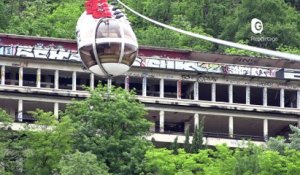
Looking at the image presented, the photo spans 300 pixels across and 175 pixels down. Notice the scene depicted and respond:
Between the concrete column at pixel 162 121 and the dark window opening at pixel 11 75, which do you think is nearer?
the concrete column at pixel 162 121

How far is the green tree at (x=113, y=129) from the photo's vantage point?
74250 millimetres

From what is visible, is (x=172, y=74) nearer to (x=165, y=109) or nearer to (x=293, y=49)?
(x=165, y=109)

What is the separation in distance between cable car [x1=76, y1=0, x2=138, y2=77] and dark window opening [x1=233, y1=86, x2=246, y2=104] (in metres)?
48.9

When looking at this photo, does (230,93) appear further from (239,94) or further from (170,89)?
(170,89)

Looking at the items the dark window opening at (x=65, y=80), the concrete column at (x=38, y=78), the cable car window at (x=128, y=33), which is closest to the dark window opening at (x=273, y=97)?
the dark window opening at (x=65, y=80)

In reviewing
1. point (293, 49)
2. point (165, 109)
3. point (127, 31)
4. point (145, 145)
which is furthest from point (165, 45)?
point (127, 31)

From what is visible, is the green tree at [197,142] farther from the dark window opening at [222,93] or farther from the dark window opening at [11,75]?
the dark window opening at [11,75]

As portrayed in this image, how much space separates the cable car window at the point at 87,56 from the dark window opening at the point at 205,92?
162 feet

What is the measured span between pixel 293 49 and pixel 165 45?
1120 cm

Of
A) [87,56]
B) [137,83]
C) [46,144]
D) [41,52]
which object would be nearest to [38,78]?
[41,52]

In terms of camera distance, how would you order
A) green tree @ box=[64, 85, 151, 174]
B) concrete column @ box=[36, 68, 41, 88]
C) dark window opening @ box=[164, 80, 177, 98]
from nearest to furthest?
green tree @ box=[64, 85, 151, 174] → concrete column @ box=[36, 68, 41, 88] → dark window opening @ box=[164, 80, 177, 98]

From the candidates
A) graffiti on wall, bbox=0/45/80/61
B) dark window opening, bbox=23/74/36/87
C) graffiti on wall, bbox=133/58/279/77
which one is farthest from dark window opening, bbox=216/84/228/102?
dark window opening, bbox=23/74/36/87

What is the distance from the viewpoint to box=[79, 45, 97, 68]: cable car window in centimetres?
4856

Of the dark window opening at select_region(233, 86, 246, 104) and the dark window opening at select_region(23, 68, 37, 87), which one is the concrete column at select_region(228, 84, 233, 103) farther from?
the dark window opening at select_region(23, 68, 37, 87)
